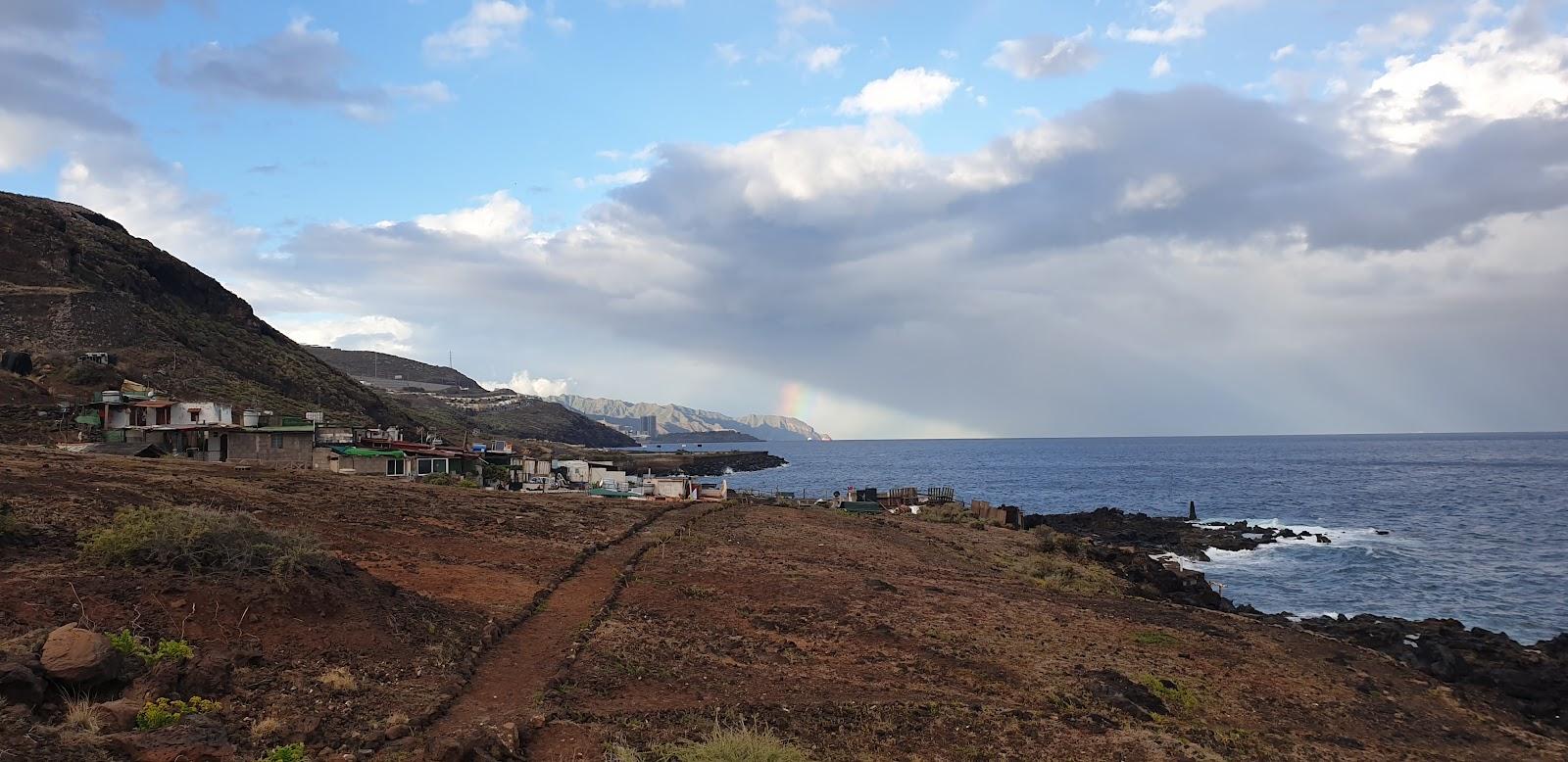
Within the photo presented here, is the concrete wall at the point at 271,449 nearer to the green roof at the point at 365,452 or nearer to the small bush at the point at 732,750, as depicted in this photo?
the green roof at the point at 365,452

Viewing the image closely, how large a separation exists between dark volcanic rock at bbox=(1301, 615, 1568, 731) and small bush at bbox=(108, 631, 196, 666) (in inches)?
1005

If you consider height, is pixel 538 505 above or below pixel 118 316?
below

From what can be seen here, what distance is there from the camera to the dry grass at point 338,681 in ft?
37.0

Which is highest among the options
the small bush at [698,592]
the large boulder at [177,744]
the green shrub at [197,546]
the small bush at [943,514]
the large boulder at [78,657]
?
the green shrub at [197,546]

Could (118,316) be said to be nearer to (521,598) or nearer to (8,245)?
(8,245)

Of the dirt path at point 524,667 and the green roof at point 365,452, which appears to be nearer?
the dirt path at point 524,667

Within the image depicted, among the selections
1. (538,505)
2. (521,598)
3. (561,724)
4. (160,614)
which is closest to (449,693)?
(561,724)

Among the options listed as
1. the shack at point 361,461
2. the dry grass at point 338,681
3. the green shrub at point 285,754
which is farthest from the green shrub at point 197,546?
the shack at point 361,461

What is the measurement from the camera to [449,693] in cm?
1174

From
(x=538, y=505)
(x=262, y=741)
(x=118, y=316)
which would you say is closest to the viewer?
(x=262, y=741)

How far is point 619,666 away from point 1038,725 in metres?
6.90

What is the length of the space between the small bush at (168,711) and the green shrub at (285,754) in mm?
1132

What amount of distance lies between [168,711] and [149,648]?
2.20 meters

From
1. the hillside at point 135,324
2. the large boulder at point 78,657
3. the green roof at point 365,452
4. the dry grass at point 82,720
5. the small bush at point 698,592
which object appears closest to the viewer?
the dry grass at point 82,720
